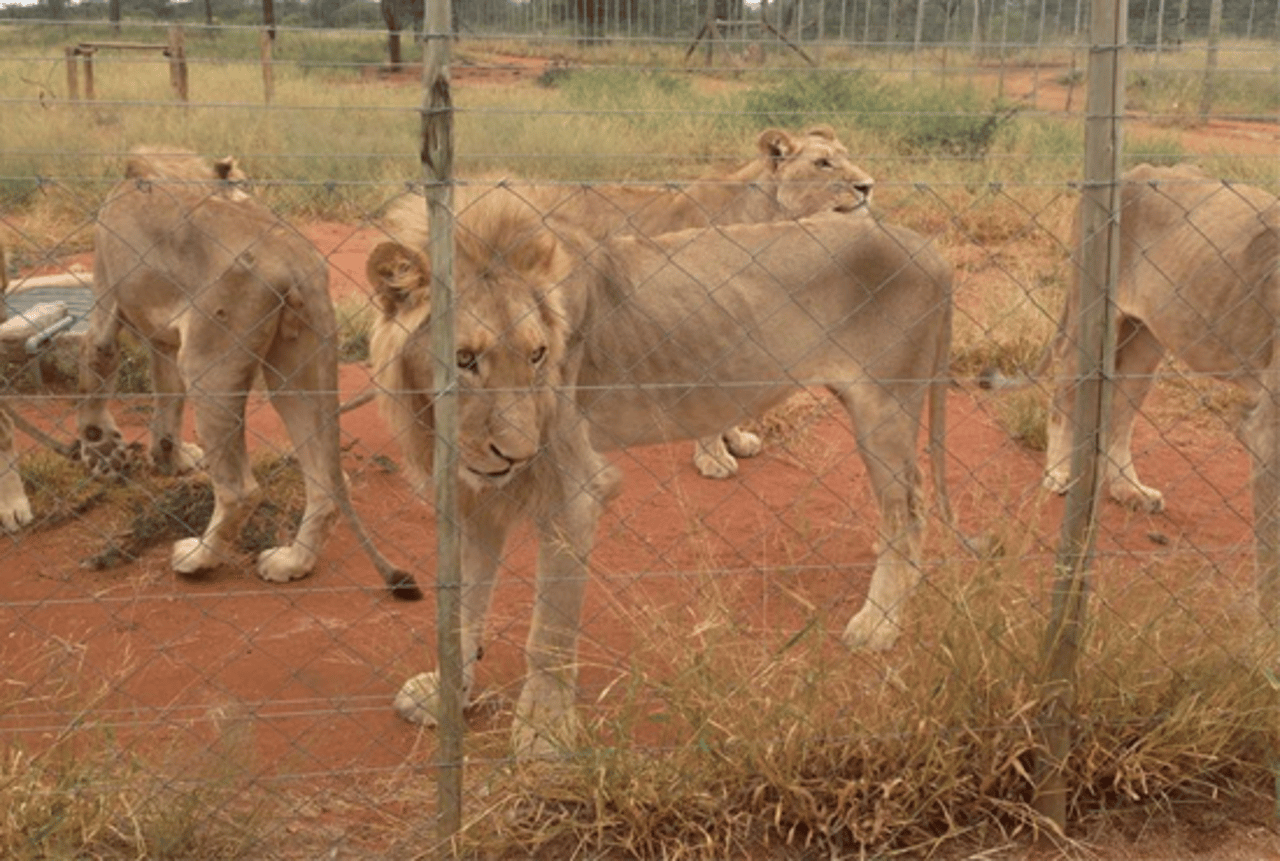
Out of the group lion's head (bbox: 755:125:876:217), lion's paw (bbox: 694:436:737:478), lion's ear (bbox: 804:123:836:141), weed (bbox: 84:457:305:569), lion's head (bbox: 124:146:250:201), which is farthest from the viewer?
lion's ear (bbox: 804:123:836:141)

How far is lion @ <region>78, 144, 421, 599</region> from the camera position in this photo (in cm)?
471

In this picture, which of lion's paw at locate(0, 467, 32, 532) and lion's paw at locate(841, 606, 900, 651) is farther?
lion's paw at locate(0, 467, 32, 532)

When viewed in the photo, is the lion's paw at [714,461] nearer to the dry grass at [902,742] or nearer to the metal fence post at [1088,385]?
A: the dry grass at [902,742]

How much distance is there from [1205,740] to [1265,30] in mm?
23346

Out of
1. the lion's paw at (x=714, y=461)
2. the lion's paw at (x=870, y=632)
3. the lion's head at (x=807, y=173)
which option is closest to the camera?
the lion's paw at (x=870, y=632)

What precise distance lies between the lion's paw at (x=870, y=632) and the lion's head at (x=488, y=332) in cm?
116

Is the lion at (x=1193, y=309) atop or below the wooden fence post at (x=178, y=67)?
below

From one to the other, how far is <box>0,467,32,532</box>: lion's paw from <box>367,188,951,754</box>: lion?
213 centimetres

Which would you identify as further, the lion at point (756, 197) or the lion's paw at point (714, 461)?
the lion at point (756, 197)

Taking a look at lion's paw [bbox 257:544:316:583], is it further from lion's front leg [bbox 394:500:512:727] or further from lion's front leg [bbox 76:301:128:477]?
lion's front leg [bbox 394:500:512:727]

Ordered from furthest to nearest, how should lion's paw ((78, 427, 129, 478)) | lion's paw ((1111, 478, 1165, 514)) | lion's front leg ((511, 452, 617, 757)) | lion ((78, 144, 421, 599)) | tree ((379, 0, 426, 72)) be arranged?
tree ((379, 0, 426, 72))
lion's paw ((1111, 478, 1165, 514))
lion's paw ((78, 427, 129, 478))
lion ((78, 144, 421, 599))
lion's front leg ((511, 452, 617, 757))

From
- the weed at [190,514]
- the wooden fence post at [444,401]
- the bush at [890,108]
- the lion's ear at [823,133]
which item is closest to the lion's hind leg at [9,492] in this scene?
the weed at [190,514]

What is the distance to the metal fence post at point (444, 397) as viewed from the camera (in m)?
2.73

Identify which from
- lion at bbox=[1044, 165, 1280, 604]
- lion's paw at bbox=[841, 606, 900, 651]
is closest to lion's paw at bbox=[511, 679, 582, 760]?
lion's paw at bbox=[841, 606, 900, 651]
